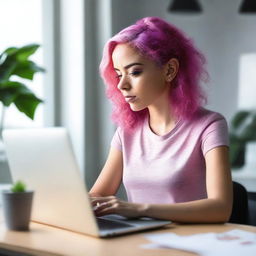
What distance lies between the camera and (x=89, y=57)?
2.97 metres

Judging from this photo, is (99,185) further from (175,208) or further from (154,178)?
(175,208)

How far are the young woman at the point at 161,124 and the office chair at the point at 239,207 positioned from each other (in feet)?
0.30

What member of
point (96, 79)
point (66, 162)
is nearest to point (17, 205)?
point (66, 162)

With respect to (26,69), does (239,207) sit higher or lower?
lower

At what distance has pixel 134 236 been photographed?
4.13ft

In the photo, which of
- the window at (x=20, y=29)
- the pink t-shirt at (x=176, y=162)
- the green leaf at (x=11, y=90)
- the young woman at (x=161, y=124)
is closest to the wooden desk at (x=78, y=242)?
the young woman at (x=161, y=124)

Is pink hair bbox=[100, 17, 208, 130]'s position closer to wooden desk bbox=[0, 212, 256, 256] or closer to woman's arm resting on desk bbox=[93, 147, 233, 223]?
woman's arm resting on desk bbox=[93, 147, 233, 223]

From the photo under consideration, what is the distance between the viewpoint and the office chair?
171 cm

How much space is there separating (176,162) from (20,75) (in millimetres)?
844

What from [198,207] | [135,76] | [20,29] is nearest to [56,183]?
[198,207]

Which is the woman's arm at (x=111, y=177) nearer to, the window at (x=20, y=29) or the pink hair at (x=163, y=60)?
the pink hair at (x=163, y=60)

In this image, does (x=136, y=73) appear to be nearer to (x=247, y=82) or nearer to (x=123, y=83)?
(x=123, y=83)

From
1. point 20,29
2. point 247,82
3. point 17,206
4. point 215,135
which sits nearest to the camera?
Answer: point 17,206

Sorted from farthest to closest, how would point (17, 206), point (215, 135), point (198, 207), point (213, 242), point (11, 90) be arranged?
1. point (11, 90)
2. point (215, 135)
3. point (198, 207)
4. point (17, 206)
5. point (213, 242)
